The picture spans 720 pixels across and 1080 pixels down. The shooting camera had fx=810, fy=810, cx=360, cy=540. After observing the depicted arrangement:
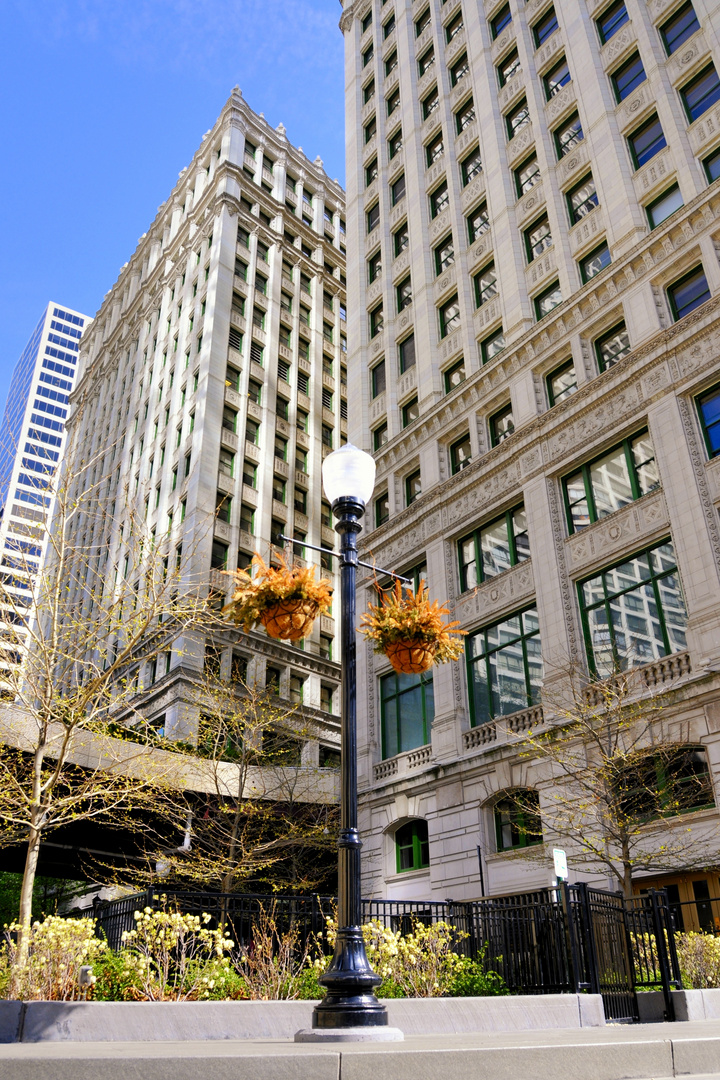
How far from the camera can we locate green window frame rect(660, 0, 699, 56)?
27.5 metres

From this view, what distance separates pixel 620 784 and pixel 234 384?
40.3 m

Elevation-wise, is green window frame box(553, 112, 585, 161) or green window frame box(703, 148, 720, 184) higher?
green window frame box(553, 112, 585, 161)

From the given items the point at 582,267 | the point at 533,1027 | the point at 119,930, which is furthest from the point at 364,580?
the point at 533,1027

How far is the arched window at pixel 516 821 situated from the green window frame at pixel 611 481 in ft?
27.3

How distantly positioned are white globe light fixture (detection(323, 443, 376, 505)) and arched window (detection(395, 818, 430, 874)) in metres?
21.3

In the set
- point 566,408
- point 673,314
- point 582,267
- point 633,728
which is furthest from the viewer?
point 582,267

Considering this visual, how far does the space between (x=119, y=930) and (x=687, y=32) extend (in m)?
31.5

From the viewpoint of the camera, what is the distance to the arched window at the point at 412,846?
27.5 metres

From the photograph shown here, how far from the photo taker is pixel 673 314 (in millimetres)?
24719

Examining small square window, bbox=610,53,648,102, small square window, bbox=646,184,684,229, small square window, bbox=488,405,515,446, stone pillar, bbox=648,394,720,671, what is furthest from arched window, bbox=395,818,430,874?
small square window, bbox=610,53,648,102

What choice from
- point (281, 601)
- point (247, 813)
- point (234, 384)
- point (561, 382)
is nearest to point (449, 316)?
point (561, 382)

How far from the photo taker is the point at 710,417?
74.2ft

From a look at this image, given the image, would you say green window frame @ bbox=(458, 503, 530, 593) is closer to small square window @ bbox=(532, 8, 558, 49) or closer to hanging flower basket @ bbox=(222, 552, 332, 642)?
hanging flower basket @ bbox=(222, 552, 332, 642)

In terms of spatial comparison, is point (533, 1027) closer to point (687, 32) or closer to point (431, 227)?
point (687, 32)
